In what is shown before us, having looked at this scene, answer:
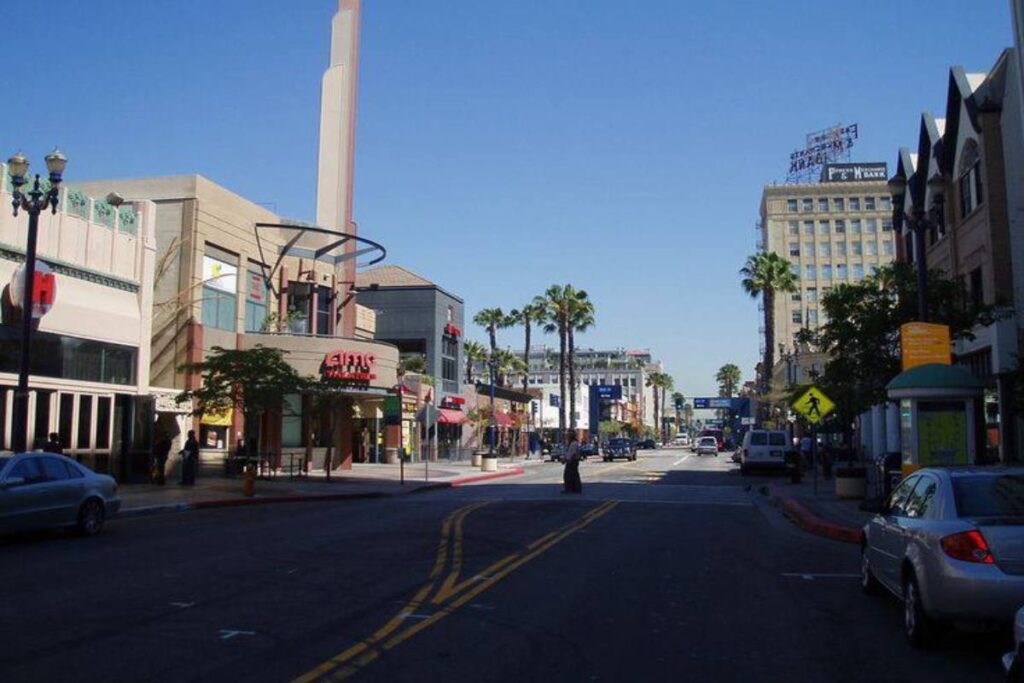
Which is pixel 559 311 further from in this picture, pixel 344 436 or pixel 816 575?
pixel 816 575

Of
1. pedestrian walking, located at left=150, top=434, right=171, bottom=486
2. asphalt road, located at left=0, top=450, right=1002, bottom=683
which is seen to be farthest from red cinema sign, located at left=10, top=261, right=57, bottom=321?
asphalt road, located at left=0, top=450, right=1002, bottom=683

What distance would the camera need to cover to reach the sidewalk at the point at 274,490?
22500 mm

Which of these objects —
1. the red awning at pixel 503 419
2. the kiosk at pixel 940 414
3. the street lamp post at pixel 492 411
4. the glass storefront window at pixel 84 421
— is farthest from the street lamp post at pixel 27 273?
the red awning at pixel 503 419

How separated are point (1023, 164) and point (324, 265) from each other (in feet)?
91.9

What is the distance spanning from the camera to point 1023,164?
2766 centimetres

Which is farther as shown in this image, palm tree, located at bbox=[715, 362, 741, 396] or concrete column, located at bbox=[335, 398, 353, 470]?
palm tree, located at bbox=[715, 362, 741, 396]

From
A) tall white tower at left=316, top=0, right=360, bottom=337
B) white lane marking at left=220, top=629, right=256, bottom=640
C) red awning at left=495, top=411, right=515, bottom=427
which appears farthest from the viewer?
red awning at left=495, top=411, right=515, bottom=427

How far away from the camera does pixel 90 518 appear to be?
52.9 feet

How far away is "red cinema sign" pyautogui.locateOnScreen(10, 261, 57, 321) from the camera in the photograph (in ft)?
77.2

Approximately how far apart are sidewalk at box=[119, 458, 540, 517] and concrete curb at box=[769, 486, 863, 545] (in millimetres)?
12030

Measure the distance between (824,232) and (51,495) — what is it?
11644 centimetres

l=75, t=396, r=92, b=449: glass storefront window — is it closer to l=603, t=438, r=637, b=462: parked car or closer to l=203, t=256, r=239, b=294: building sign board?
l=203, t=256, r=239, b=294: building sign board

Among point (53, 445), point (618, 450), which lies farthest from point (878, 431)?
point (53, 445)

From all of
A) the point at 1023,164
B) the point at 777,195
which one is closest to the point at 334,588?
the point at 1023,164
